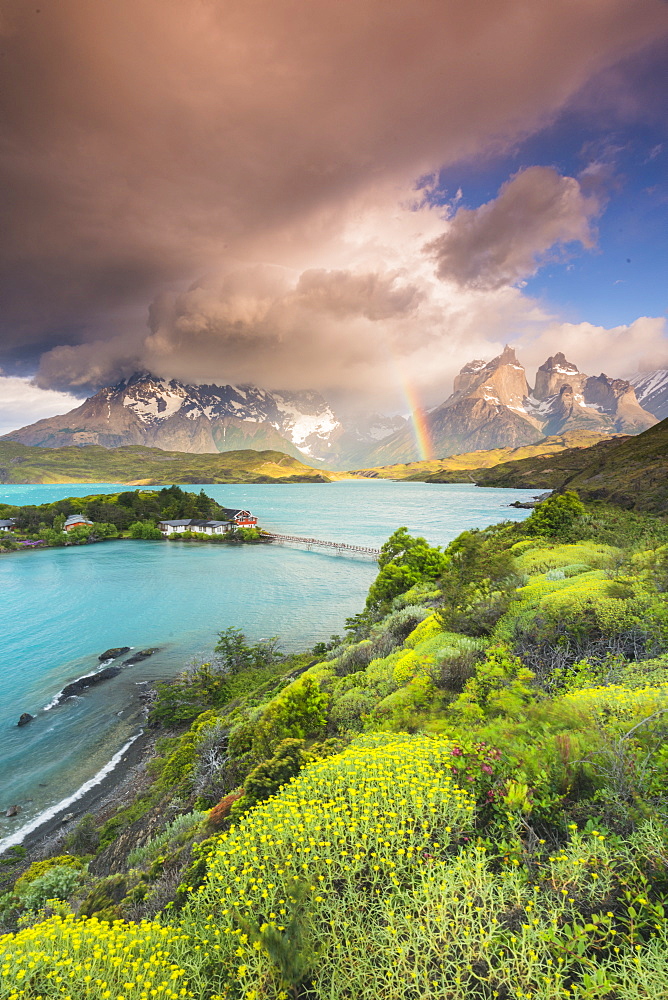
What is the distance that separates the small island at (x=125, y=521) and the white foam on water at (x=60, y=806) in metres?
75.0

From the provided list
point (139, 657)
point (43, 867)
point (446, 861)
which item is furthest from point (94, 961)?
point (139, 657)

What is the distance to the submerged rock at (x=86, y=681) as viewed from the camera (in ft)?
88.3

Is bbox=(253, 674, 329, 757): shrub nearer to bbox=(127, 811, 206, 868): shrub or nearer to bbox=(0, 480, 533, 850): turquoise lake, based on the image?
bbox=(127, 811, 206, 868): shrub

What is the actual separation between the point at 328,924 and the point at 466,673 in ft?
22.4

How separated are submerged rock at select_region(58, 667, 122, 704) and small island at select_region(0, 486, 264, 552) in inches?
2543

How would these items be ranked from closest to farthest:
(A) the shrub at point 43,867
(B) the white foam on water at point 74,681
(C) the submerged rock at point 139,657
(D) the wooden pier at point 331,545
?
(A) the shrub at point 43,867, (B) the white foam on water at point 74,681, (C) the submerged rock at point 139,657, (D) the wooden pier at point 331,545

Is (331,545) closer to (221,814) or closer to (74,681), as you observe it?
(74,681)

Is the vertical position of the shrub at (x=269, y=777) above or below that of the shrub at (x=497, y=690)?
below

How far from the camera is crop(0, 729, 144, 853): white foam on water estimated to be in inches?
612

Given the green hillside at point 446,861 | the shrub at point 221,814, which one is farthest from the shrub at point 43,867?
the shrub at point 221,814

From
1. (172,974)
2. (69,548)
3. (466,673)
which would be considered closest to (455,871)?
(172,974)

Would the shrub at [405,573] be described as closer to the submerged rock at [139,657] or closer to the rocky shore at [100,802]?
the rocky shore at [100,802]

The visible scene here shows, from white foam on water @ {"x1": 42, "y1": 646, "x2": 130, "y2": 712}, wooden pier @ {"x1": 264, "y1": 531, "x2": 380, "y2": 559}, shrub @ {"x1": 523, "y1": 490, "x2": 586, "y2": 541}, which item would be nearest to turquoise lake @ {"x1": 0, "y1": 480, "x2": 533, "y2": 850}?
white foam on water @ {"x1": 42, "y1": 646, "x2": 130, "y2": 712}

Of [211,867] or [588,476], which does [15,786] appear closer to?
[211,867]
